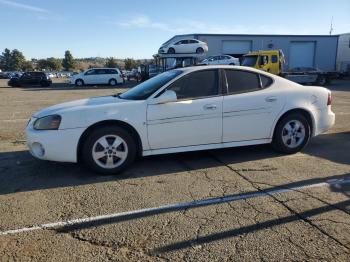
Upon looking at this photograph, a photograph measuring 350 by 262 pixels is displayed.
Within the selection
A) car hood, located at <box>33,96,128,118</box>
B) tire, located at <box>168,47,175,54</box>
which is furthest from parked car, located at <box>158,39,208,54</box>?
car hood, located at <box>33,96,128,118</box>

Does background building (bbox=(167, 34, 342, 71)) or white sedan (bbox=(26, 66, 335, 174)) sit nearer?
white sedan (bbox=(26, 66, 335, 174))

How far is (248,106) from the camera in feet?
19.3

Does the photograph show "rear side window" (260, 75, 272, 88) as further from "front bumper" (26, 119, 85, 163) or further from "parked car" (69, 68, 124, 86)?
"parked car" (69, 68, 124, 86)

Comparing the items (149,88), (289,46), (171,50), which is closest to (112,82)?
(171,50)

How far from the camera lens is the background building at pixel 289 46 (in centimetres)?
4462

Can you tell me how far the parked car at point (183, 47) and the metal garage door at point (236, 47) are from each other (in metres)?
10.9

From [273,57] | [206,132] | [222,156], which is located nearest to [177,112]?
[206,132]

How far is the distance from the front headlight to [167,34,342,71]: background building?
39.4 m

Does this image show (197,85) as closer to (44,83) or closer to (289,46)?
(44,83)

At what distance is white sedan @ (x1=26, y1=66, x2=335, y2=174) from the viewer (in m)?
5.16

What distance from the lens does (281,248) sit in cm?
324

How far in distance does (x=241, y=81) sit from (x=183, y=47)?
28539 mm

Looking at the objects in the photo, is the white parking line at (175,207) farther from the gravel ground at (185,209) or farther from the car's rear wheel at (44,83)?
the car's rear wheel at (44,83)

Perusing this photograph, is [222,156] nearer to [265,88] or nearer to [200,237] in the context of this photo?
[265,88]
